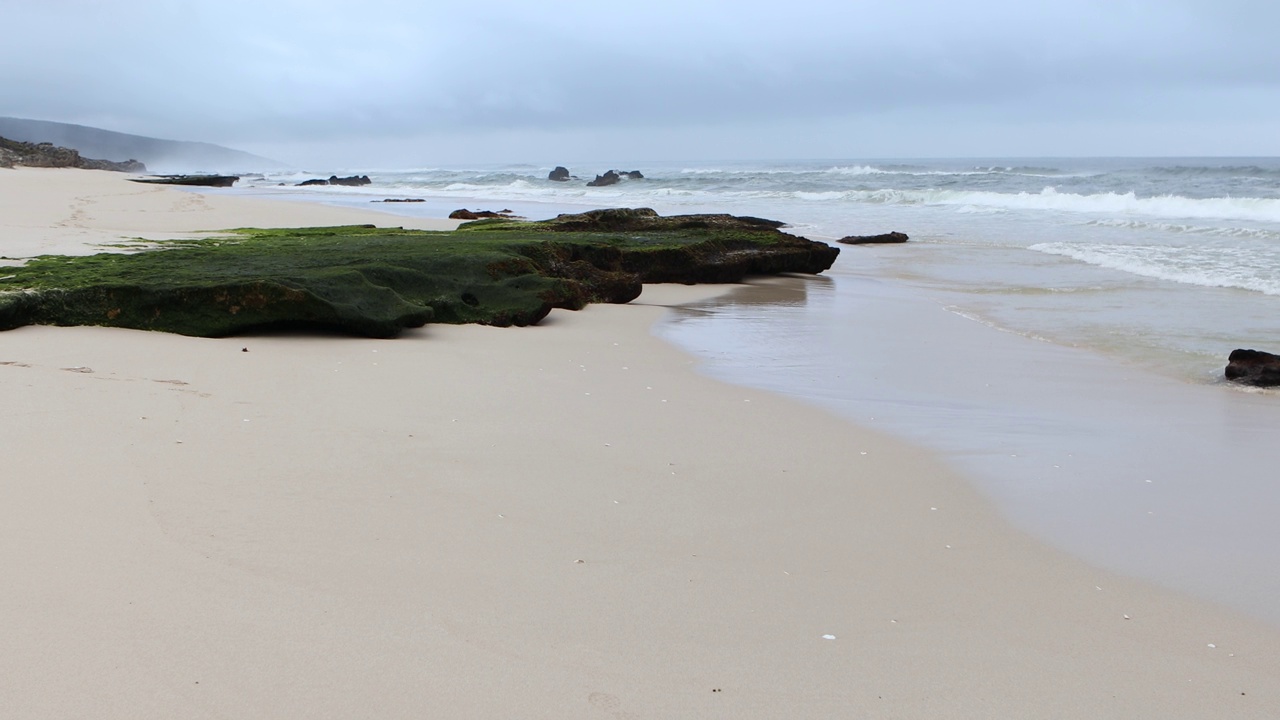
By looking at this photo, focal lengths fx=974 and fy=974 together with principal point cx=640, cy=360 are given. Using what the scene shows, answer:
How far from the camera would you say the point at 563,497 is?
11.6 feet

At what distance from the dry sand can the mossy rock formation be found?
1.03 m

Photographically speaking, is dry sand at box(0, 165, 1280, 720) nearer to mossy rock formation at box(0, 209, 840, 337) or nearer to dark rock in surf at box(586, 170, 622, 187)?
mossy rock formation at box(0, 209, 840, 337)

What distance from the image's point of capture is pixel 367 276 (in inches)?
272

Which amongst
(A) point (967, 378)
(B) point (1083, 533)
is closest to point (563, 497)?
(B) point (1083, 533)

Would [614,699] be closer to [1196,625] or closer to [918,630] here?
[918,630]

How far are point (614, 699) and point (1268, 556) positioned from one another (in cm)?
255

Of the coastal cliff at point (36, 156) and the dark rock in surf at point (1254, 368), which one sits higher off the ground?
the coastal cliff at point (36, 156)

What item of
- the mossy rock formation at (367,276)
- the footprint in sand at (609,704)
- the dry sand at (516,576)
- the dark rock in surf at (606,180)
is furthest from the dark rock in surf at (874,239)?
the dark rock in surf at (606,180)

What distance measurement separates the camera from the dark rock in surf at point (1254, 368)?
20.1 feet

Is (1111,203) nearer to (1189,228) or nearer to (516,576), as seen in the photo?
(1189,228)

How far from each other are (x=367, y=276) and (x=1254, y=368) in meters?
5.94

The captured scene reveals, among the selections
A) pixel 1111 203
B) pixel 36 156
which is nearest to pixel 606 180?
pixel 36 156

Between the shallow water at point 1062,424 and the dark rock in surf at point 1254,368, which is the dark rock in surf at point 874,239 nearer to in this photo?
the shallow water at point 1062,424

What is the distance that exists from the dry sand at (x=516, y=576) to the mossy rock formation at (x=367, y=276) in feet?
3.39
